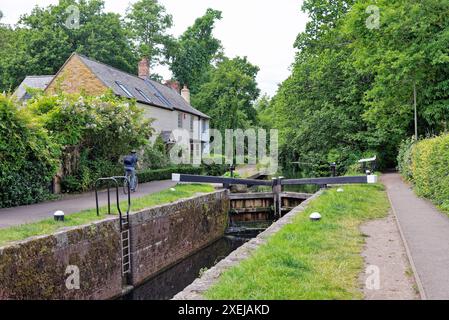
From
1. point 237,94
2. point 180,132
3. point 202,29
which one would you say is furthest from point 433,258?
point 202,29

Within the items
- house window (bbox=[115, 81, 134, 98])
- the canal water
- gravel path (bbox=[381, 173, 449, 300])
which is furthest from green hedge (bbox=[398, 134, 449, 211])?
house window (bbox=[115, 81, 134, 98])

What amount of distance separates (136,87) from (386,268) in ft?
93.1

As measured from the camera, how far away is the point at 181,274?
46.0 feet

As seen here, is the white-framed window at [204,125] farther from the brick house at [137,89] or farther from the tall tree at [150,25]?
the tall tree at [150,25]

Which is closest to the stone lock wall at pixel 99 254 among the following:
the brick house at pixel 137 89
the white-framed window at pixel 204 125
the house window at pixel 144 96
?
the brick house at pixel 137 89

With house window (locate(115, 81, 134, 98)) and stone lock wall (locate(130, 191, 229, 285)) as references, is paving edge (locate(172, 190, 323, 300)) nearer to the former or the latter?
stone lock wall (locate(130, 191, 229, 285))

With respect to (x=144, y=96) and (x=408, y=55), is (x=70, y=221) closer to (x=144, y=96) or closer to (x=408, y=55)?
(x=408, y=55)

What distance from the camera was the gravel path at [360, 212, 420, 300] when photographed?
588 centimetres

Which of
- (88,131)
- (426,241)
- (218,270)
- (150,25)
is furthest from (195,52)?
(218,270)

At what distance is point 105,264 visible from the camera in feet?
35.8

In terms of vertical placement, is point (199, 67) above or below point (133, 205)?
above

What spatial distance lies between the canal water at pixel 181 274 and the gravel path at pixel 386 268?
4.18 m

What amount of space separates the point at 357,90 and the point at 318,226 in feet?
79.5

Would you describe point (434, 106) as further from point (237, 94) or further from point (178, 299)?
point (237, 94)
